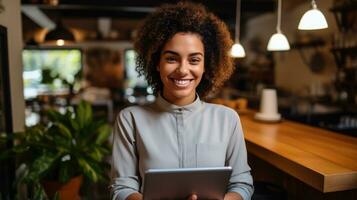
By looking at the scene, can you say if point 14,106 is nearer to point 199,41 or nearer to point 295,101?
point 199,41

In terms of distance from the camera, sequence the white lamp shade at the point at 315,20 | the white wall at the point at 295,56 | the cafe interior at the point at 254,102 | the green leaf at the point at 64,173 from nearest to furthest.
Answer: the cafe interior at the point at 254,102 → the white lamp shade at the point at 315,20 → the green leaf at the point at 64,173 → the white wall at the point at 295,56

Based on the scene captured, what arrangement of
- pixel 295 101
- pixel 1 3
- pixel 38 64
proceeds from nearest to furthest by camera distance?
pixel 1 3, pixel 295 101, pixel 38 64

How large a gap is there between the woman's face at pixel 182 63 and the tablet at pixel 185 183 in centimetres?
30

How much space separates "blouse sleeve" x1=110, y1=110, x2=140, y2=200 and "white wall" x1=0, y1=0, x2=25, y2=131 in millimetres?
1690

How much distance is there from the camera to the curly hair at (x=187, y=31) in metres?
1.29

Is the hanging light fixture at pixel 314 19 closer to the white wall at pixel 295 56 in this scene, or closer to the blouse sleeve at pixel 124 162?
the blouse sleeve at pixel 124 162

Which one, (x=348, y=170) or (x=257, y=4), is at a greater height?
(x=257, y=4)

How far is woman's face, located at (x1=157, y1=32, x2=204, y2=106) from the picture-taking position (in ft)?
4.07

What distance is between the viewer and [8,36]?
2531mm

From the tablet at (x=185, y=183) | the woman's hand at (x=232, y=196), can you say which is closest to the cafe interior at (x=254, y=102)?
the woman's hand at (x=232, y=196)

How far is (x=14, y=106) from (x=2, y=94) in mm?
173

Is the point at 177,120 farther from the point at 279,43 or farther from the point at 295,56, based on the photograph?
the point at 295,56

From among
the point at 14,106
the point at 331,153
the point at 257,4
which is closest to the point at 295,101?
the point at 257,4

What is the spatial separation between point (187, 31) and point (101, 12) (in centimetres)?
703
